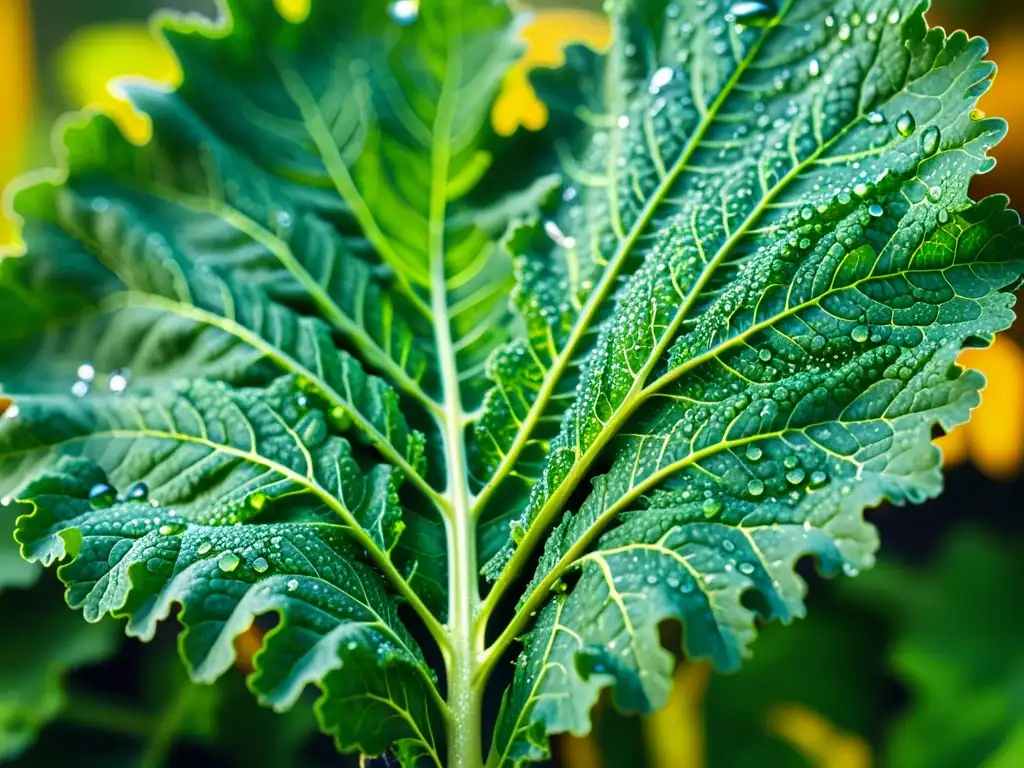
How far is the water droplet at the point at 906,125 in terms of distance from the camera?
537mm

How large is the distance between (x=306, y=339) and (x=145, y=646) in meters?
0.55

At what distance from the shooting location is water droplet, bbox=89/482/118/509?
1.97 ft

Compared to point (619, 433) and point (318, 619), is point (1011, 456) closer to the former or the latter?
point (619, 433)

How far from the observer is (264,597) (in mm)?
489

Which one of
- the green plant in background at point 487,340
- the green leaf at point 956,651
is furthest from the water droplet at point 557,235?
the green leaf at point 956,651

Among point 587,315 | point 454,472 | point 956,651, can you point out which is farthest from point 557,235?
point 956,651

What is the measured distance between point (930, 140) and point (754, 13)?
0.54 feet

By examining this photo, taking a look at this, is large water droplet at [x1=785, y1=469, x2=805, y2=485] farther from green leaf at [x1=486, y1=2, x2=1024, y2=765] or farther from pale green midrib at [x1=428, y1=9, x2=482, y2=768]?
pale green midrib at [x1=428, y1=9, x2=482, y2=768]

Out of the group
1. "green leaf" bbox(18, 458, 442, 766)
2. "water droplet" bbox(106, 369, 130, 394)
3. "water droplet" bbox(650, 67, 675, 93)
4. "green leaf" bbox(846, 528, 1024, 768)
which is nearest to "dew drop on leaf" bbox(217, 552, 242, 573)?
"green leaf" bbox(18, 458, 442, 766)

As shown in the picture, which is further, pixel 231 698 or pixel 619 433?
pixel 231 698

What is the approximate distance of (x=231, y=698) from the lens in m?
0.96

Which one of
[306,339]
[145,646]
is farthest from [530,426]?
[145,646]

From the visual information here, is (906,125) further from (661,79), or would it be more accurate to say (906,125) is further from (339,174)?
(339,174)

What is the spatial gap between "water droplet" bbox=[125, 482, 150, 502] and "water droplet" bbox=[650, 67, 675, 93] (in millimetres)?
441
